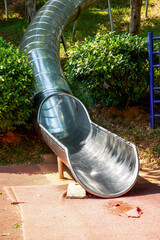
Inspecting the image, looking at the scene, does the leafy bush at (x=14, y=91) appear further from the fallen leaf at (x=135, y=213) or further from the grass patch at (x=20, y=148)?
the fallen leaf at (x=135, y=213)

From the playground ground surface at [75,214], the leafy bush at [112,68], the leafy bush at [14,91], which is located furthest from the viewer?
the leafy bush at [112,68]

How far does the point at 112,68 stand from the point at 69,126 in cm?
171

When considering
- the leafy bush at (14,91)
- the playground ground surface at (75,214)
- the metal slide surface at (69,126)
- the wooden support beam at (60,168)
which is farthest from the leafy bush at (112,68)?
the playground ground surface at (75,214)

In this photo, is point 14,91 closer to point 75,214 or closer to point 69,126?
point 69,126

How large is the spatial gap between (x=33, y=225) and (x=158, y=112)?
497cm

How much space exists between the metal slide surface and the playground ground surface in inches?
12.3

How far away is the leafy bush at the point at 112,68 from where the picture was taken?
7.49 m

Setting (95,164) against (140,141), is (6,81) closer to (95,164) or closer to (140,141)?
(95,164)

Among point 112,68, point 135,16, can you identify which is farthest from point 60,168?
point 135,16

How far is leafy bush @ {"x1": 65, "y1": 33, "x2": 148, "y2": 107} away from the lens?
7.49 meters

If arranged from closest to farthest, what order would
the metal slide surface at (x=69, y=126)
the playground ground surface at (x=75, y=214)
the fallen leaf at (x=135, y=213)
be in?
1. the playground ground surface at (x=75, y=214)
2. the fallen leaf at (x=135, y=213)
3. the metal slide surface at (x=69, y=126)

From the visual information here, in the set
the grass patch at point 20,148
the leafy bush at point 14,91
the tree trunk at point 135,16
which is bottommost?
the grass patch at point 20,148

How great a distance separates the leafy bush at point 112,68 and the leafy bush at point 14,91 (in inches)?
47.9

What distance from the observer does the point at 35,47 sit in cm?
905
